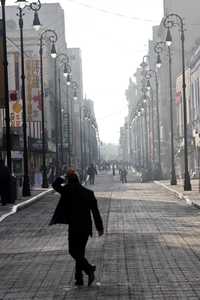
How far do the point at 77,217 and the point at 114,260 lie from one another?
364 centimetres

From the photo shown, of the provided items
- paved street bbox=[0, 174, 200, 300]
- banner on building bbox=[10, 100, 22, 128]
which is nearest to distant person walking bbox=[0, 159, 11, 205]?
paved street bbox=[0, 174, 200, 300]

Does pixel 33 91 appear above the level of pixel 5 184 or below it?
above

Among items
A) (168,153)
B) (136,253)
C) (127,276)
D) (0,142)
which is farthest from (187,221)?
(168,153)

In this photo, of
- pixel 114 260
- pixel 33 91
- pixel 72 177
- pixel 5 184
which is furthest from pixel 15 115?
pixel 72 177

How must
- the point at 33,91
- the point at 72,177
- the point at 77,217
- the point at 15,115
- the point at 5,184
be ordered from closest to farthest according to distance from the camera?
the point at 77,217 < the point at 72,177 < the point at 5,184 < the point at 15,115 < the point at 33,91

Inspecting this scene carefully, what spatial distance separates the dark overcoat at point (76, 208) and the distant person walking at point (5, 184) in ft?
69.2

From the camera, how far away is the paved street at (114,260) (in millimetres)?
11547

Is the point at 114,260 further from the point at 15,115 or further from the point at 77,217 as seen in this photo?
A: the point at 15,115

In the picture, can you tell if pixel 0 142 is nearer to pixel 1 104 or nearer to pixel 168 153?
pixel 1 104

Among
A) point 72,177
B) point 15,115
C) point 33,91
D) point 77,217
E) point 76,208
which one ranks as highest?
point 33,91

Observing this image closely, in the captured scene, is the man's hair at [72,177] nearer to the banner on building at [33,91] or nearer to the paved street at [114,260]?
the paved street at [114,260]

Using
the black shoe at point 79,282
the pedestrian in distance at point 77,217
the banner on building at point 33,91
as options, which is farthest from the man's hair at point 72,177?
the banner on building at point 33,91

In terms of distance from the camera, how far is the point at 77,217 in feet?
38.5

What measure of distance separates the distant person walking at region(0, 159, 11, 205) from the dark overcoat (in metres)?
21.1
